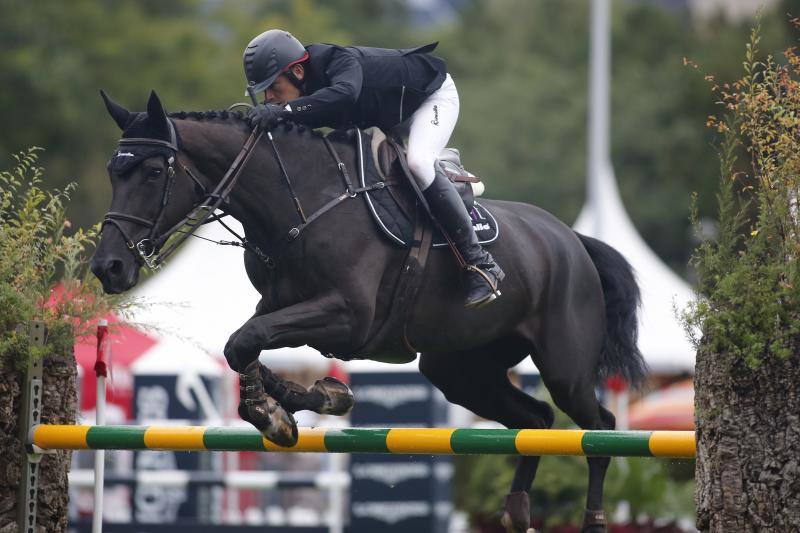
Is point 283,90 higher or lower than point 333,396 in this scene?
higher

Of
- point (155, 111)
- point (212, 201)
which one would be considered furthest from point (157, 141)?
point (212, 201)

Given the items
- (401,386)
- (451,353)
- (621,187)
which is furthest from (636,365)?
(621,187)

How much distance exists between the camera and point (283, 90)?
561 cm

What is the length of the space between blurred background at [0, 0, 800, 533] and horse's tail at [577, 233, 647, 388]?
246cm

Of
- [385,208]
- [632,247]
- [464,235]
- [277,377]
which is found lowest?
[277,377]

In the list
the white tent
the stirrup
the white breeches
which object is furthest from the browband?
the white tent

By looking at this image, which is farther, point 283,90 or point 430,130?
point 430,130

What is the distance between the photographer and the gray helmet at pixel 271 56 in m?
5.46

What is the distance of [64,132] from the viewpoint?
3053 centimetres

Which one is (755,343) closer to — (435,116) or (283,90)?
(435,116)

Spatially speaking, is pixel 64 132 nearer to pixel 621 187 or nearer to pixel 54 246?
pixel 621 187

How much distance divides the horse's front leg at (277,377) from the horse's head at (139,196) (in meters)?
0.50

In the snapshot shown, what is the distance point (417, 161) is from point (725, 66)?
1297 inches

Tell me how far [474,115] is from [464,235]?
131ft
